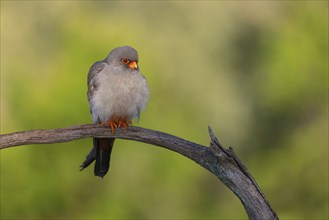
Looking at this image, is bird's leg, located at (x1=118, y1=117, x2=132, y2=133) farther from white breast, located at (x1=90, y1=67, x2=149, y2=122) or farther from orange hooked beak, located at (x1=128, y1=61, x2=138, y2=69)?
orange hooked beak, located at (x1=128, y1=61, x2=138, y2=69)

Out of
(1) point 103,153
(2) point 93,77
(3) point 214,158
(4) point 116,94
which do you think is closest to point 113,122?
(4) point 116,94

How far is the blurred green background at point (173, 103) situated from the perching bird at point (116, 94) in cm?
632

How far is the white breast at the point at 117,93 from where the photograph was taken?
718 cm

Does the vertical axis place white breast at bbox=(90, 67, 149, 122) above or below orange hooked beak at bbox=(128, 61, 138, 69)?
below

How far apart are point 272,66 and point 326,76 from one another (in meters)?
1.15

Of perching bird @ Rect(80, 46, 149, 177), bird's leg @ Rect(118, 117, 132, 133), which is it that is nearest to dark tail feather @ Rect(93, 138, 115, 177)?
perching bird @ Rect(80, 46, 149, 177)

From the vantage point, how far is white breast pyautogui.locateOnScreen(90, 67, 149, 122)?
7180 millimetres

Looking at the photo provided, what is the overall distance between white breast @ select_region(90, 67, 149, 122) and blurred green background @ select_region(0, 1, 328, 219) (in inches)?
254

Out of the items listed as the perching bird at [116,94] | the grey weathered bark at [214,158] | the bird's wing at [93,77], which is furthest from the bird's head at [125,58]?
the grey weathered bark at [214,158]

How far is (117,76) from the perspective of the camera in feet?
23.6

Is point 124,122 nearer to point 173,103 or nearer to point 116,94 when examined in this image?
point 116,94

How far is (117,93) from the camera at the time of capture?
23.6 ft

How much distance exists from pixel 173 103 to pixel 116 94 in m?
8.57

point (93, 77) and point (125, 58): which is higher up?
point (125, 58)
